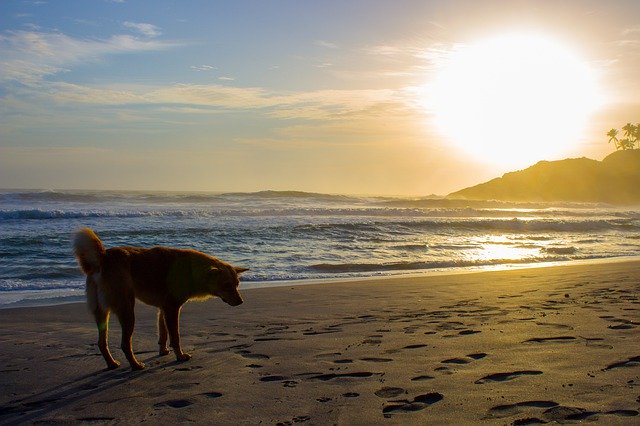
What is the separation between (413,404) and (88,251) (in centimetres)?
323

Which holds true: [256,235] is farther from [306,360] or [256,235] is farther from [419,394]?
[419,394]

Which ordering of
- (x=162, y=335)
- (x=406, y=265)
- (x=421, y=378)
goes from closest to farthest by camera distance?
(x=421, y=378) < (x=162, y=335) < (x=406, y=265)

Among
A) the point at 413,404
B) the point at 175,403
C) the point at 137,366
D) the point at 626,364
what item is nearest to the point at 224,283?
the point at 137,366

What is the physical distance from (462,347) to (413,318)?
1.96 metres

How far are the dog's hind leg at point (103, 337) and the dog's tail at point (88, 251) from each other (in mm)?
391

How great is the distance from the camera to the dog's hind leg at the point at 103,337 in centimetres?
545

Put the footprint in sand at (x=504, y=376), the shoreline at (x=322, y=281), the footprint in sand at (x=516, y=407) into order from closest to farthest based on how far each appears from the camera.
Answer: the footprint in sand at (x=516, y=407) → the footprint in sand at (x=504, y=376) → the shoreline at (x=322, y=281)

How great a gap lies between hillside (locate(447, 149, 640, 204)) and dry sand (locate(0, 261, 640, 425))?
255 feet

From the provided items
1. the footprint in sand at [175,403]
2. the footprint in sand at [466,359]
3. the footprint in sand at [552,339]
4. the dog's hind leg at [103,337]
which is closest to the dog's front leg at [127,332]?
the dog's hind leg at [103,337]

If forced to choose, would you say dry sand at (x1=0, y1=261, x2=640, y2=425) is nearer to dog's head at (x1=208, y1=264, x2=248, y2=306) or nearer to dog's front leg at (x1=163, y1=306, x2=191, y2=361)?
dog's front leg at (x1=163, y1=306, x2=191, y2=361)

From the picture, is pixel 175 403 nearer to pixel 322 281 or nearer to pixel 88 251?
pixel 88 251

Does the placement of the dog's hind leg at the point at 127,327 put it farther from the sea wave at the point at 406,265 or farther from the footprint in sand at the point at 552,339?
the sea wave at the point at 406,265

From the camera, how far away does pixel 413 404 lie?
386 centimetres

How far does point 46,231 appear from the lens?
2044 cm
